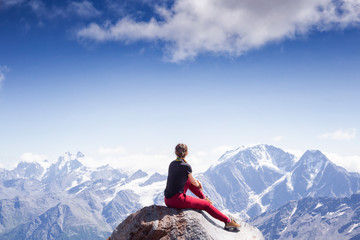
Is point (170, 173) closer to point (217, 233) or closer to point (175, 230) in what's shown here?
point (175, 230)

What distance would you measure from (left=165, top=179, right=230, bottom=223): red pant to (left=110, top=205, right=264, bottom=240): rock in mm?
278

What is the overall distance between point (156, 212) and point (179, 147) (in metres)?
3.29

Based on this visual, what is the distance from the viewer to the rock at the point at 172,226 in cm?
1180

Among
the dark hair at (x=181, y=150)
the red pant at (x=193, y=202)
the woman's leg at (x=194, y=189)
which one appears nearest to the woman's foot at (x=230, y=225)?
the red pant at (x=193, y=202)

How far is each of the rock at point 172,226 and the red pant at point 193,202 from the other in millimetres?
278

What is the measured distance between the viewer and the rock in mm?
11805

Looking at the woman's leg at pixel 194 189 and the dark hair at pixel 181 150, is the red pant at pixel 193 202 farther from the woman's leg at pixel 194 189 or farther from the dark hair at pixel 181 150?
the dark hair at pixel 181 150

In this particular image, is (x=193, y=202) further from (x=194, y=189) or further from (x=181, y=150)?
(x=181, y=150)

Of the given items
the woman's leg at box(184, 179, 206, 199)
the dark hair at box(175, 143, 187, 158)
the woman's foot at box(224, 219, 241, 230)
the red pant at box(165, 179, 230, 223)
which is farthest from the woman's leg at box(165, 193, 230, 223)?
the dark hair at box(175, 143, 187, 158)

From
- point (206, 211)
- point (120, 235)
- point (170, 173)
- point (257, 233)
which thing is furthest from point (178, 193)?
point (257, 233)

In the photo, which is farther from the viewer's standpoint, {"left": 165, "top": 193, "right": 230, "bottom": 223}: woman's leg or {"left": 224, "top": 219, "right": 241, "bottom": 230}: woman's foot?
{"left": 224, "top": 219, "right": 241, "bottom": 230}: woman's foot

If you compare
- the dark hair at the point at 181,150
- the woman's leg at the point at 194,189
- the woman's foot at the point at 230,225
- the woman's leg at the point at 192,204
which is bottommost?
the woman's foot at the point at 230,225

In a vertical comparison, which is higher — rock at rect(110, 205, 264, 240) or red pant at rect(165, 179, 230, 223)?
red pant at rect(165, 179, 230, 223)

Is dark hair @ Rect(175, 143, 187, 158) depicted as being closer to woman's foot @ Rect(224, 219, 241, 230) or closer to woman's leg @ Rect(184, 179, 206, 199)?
woman's leg @ Rect(184, 179, 206, 199)
